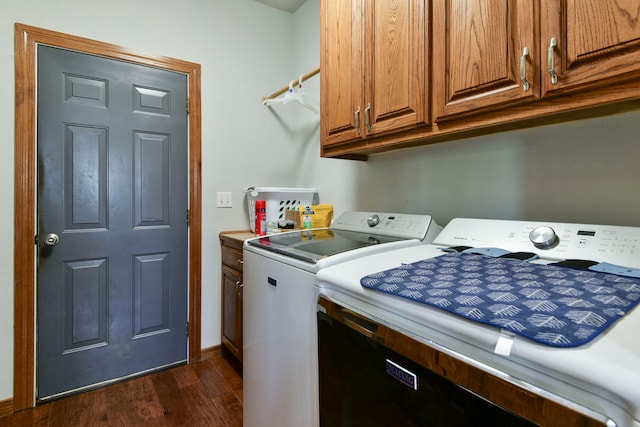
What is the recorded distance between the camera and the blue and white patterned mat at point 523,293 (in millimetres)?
521

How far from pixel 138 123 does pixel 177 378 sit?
1665 millimetres

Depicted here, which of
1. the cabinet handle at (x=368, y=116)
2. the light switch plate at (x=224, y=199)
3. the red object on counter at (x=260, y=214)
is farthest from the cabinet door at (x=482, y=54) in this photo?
the light switch plate at (x=224, y=199)

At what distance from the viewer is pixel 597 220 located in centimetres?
109

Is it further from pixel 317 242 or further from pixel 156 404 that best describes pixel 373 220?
pixel 156 404

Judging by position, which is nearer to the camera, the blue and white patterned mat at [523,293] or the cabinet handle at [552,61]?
the blue and white patterned mat at [523,293]

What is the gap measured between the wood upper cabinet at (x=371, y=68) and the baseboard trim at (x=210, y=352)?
171 centimetres

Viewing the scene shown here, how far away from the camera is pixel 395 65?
1.27 metres

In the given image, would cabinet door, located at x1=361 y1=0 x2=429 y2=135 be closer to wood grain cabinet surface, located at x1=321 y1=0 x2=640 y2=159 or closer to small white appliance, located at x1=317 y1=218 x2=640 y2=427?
wood grain cabinet surface, located at x1=321 y1=0 x2=640 y2=159

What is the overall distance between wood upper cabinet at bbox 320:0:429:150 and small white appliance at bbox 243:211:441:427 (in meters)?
0.47

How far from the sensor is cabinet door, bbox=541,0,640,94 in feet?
2.41

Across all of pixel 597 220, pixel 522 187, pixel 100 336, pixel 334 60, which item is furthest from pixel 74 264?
pixel 597 220

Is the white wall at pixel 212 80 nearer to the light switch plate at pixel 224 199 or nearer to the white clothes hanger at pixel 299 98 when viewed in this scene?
the light switch plate at pixel 224 199

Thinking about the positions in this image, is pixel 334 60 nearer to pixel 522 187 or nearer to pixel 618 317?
pixel 522 187

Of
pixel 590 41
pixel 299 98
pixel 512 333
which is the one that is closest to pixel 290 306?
pixel 512 333
